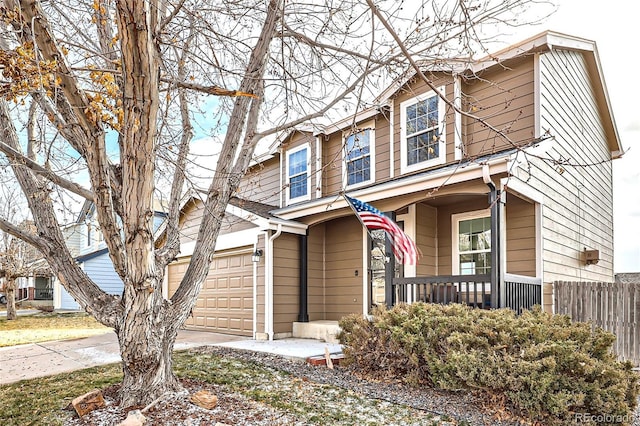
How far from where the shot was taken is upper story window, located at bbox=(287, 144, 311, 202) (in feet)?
37.1

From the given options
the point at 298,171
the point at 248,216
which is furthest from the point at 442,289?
the point at 298,171

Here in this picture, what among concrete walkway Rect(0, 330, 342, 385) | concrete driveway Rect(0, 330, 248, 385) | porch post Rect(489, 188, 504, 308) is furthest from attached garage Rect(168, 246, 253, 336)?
porch post Rect(489, 188, 504, 308)

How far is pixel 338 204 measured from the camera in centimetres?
912

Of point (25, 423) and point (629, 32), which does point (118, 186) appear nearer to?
point (25, 423)

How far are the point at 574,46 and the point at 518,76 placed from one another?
2.07 metres

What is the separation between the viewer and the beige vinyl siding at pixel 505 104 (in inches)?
298

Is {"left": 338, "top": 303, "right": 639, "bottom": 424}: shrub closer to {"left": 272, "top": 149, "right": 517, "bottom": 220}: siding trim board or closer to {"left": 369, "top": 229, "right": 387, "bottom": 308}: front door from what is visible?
{"left": 272, "top": 149, "right": 517, "bottom": 220}: siding trim board

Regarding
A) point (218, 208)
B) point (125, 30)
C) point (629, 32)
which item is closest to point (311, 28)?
point (218, 208)

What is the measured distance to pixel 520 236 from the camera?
7742mm

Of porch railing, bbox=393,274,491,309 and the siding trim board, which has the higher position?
the siding trim board

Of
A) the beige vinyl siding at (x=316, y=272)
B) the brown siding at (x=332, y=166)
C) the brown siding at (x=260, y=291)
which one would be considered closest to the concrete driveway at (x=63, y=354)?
the brown siding at (x=260, y=291)

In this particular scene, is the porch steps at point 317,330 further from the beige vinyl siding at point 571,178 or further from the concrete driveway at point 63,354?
the beige vinyl siding at point 571,178

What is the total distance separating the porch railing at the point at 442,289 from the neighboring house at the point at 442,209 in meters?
0.02

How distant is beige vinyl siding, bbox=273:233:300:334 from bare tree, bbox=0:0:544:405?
14.1ft
